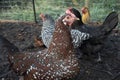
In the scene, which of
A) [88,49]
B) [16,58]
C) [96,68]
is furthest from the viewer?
[88,49]

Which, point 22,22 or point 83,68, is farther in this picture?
point 22,22

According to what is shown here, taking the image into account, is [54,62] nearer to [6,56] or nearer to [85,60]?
[6,56]

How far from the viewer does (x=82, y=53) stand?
5.94 metres

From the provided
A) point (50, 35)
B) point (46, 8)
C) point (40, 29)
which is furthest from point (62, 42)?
point (46, 8)

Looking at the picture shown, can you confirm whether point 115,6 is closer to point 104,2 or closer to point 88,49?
point 104,2

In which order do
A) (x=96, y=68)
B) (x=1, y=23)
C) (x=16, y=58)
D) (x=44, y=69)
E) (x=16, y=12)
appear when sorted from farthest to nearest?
(x=16, y=12), (x=1, y=23), (x=96, y=68), (x=16, y=58), (x=44, y=69)

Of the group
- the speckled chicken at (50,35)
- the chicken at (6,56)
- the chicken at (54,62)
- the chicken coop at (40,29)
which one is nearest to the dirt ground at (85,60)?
the chicken coop at (40,29)

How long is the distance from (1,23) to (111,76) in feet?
12.6

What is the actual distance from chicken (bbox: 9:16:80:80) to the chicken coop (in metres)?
0.52

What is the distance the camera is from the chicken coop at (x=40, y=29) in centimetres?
525

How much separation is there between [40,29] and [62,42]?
11.0 feet

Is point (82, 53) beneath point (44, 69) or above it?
beneath

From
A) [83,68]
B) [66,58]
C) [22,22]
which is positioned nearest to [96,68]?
[83,68]

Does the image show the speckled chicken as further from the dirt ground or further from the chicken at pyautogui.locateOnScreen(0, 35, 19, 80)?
the chicken at pyautogui.locateOnScreen(0, 35, 19, 80)
